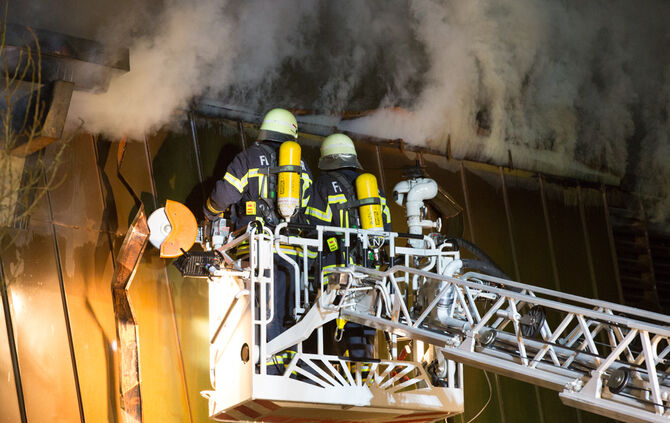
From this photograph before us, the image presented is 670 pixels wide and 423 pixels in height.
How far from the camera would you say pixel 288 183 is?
7793 mm

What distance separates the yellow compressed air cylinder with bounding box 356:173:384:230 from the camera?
328 inches

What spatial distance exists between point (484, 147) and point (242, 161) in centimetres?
620

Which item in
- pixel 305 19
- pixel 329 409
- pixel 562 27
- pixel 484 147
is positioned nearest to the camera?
pixel 329 409

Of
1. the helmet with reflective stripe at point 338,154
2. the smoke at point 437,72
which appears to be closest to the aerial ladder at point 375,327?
the helmet with reflective stripe at point 338,154

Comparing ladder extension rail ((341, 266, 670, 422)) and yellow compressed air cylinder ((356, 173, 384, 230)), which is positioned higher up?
yellow compressed air cylinder ((356, 173, 384, 230))

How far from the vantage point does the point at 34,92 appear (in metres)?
8.80

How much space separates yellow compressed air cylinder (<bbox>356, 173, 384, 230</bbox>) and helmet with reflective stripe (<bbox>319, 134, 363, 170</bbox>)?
1.08 feet

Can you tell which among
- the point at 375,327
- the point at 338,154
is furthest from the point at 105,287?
the point at 375,327

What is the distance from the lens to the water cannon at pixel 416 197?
8797 mm

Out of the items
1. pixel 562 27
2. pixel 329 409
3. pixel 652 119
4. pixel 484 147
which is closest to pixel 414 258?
pixel 329 409

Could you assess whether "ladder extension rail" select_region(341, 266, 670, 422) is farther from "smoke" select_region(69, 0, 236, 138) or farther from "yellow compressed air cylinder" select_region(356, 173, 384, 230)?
"smoke" select_region(69, 0, 236, 138)

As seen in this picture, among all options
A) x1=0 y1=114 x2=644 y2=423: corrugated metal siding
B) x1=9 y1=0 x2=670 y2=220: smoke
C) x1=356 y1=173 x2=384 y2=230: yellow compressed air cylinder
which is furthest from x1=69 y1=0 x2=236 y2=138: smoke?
x1=356 y1=173 x2=384 y2=230: yellow compressed air cylinder

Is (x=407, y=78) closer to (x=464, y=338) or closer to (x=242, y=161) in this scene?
(x=242, y=161)

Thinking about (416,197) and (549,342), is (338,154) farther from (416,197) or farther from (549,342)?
(549,342)
